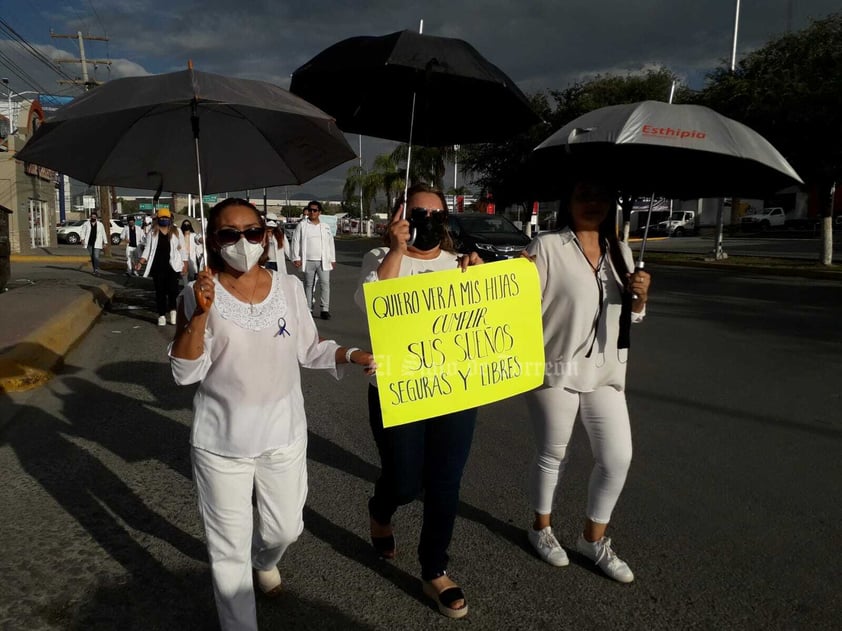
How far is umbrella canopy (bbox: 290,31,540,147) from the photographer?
11.2 feet

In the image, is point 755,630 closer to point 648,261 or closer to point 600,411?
point 600,411

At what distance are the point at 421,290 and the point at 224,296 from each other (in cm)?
78

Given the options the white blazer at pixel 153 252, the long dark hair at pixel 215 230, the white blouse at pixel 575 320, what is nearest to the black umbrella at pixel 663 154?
the white blouse at pixel 575 320

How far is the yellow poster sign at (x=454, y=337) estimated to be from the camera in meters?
2.68

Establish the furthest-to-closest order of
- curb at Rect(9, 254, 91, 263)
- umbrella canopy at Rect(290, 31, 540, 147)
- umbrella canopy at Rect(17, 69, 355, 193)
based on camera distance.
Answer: curb at Rect(9, 254, 91, 263), umbrella canopy at Rect(290, 31, 540, 147), umbrella canopy at Rect(17, 69, 355, 193)

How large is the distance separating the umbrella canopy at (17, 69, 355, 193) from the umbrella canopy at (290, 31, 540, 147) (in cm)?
40

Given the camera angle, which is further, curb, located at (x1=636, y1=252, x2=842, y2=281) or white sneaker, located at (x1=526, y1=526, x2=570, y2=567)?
curb, located at (x1=636, y1=252, x2=842, y2=281)

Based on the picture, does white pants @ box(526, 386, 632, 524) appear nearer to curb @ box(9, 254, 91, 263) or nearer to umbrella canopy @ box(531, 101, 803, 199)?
umbrella canopy @ box(531, 101, 803, 199)

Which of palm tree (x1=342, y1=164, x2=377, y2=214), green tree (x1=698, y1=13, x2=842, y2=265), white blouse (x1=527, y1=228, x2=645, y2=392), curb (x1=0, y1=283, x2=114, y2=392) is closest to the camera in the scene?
white blouse (x1=527, y1=228, x2=645, y2=392)

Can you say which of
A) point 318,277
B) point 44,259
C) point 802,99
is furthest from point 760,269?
point 44,259

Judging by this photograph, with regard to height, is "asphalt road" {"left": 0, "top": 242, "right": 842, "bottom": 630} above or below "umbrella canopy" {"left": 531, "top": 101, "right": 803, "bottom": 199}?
below

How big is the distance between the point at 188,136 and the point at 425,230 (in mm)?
1608

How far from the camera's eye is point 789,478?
4293 mm

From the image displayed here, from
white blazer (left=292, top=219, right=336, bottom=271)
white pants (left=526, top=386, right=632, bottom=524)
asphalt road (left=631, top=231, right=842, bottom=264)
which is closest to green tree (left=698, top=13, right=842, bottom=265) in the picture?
asphalt road (left=631, top=231, right=842, bottom=264)
